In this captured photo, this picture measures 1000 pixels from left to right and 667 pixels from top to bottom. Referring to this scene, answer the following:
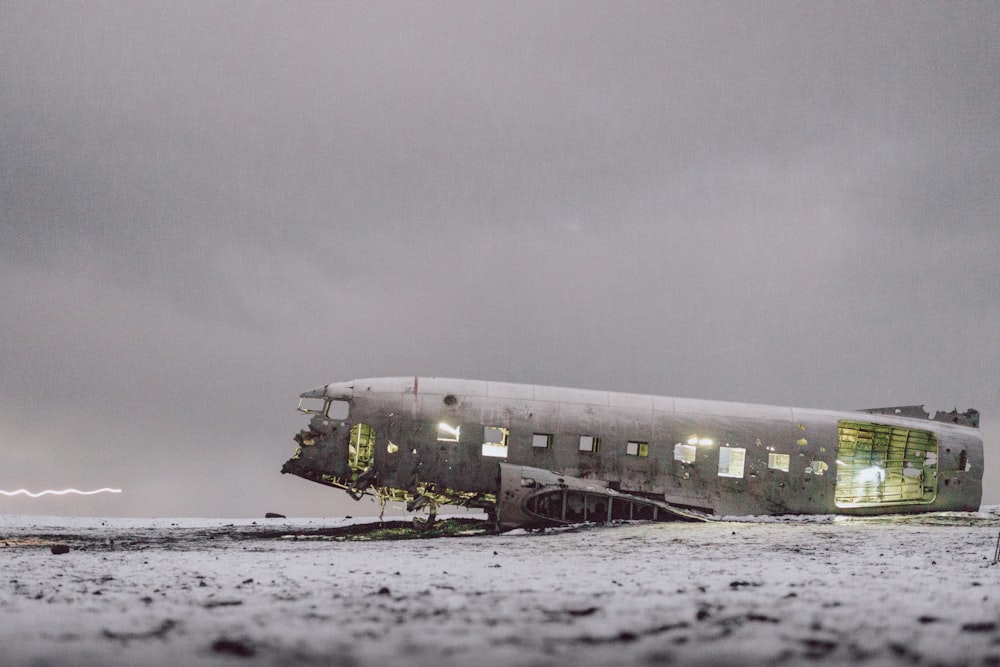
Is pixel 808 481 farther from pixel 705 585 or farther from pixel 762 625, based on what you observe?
pixel 762 625

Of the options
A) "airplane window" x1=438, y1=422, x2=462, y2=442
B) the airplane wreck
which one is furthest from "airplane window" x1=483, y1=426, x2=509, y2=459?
"airplane window" x1=438, y1=422, x2=462, y2=442

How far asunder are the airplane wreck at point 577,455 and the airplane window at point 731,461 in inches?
1.6

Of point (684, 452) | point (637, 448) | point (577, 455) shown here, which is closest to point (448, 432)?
point (577, 455)

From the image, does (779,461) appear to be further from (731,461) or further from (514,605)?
(514,605)

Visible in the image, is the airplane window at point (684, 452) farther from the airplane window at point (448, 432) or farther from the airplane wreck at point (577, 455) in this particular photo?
the airplane window at point (448, 432)

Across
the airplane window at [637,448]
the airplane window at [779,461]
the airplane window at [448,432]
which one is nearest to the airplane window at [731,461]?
the airplane window at [779,461]

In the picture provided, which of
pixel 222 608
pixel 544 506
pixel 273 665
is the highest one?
pixel 273 665

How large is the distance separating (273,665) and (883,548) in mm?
15153

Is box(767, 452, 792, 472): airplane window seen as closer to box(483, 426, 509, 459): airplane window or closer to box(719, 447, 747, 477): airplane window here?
box(719, 447, 747, 477): airplane window

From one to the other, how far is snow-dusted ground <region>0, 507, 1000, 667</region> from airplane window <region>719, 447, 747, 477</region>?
941cm

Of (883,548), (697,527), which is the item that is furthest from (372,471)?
(883,548)

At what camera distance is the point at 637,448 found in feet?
81.6

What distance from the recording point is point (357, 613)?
6770 millimetres

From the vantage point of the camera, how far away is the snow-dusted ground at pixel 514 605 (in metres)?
4.92
